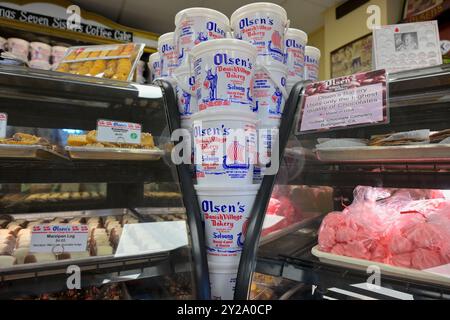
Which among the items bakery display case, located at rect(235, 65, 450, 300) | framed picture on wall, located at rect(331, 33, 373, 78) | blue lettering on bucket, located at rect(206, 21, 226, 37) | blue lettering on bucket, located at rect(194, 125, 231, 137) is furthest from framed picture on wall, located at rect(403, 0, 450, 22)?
blue lettering on bucket, located at rect(194, 125, 231, 137)

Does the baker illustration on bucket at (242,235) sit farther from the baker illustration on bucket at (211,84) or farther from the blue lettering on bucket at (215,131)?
the baker illustration on bucket at (211,84)

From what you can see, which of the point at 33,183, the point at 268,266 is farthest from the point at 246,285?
the point at 33,183

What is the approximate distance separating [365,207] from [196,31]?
760 millimetres

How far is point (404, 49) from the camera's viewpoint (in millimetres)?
1032

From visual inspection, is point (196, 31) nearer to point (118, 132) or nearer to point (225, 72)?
point (225, 72)

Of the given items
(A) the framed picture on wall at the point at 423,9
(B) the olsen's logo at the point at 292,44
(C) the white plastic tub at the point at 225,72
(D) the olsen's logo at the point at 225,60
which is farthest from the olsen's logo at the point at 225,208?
(A) the framed picture on wall at the point at 423,9

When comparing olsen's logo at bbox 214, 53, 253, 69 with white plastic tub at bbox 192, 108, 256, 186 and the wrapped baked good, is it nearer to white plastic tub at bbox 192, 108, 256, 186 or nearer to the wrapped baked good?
white plastic tub at bbox 192, 108, 256, 186

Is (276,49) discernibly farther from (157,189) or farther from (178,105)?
(157,189)

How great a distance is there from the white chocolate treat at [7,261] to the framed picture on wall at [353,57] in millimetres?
3467

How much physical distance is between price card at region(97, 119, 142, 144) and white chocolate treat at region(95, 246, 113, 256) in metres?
0.33

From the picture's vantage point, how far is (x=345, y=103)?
0.90m

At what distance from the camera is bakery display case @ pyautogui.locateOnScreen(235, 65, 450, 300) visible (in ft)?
2.43

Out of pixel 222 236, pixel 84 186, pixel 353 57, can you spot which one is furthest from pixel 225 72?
pixel 353 57

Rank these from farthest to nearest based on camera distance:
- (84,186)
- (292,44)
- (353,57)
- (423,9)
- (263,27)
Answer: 1. (353,57)
2. (423,9)
3. (84,186)
4. (292,44)
5. (263,27)
